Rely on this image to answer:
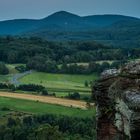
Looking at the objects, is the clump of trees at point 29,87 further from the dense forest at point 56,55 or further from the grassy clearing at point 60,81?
the dense forest at point 56,55

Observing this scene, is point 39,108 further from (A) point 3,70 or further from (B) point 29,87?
(A) point 3,70

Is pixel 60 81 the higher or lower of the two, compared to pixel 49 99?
higher

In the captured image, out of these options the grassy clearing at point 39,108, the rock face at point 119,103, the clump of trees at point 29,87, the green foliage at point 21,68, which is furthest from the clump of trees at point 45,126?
the green foliage at point 21,68

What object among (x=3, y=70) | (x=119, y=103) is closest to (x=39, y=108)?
(x=3, y=70)

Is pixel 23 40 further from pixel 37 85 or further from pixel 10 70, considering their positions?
pixel 37 85

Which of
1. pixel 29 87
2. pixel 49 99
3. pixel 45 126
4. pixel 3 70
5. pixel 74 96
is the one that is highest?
pixel 45 126

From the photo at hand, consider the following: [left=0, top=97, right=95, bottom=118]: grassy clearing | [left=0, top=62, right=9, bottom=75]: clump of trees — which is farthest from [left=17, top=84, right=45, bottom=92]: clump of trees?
[left=0, top=62, right=9, bottom=75]: clump of trees
